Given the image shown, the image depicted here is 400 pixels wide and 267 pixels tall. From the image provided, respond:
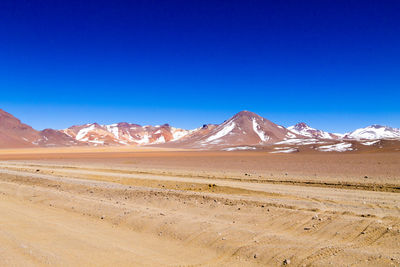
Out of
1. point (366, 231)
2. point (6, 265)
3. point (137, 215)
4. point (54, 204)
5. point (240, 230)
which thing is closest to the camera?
point (6, 265)

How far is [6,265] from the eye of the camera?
7332mm

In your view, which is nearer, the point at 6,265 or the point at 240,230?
the point at 6,265

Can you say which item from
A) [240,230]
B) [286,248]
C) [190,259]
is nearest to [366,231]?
[286,248]

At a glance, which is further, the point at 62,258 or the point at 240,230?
the point at 240,230

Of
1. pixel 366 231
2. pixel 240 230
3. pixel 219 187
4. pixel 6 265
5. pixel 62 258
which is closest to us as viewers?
Answer: pixel 6 265

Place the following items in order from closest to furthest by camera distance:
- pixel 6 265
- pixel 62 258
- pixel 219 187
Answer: pixel 6 265
pixel 62 258
pixel 219 187

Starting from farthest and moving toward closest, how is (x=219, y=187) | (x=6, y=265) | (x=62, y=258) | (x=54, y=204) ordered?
(x=219, y=187) < (x=54, y=204) < (x=62, y=258) < (x=6, y=265)

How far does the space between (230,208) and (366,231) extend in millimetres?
4930

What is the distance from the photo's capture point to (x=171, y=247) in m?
9.19

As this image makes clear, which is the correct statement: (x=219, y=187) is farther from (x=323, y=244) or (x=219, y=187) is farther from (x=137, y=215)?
(x=323, y=244)

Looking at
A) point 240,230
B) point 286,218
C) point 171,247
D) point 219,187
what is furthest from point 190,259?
point 219,187

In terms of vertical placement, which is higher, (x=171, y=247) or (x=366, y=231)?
(x=366, y=231)

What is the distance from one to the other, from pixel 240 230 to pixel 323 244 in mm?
2395

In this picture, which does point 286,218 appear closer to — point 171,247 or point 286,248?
point 286,248
